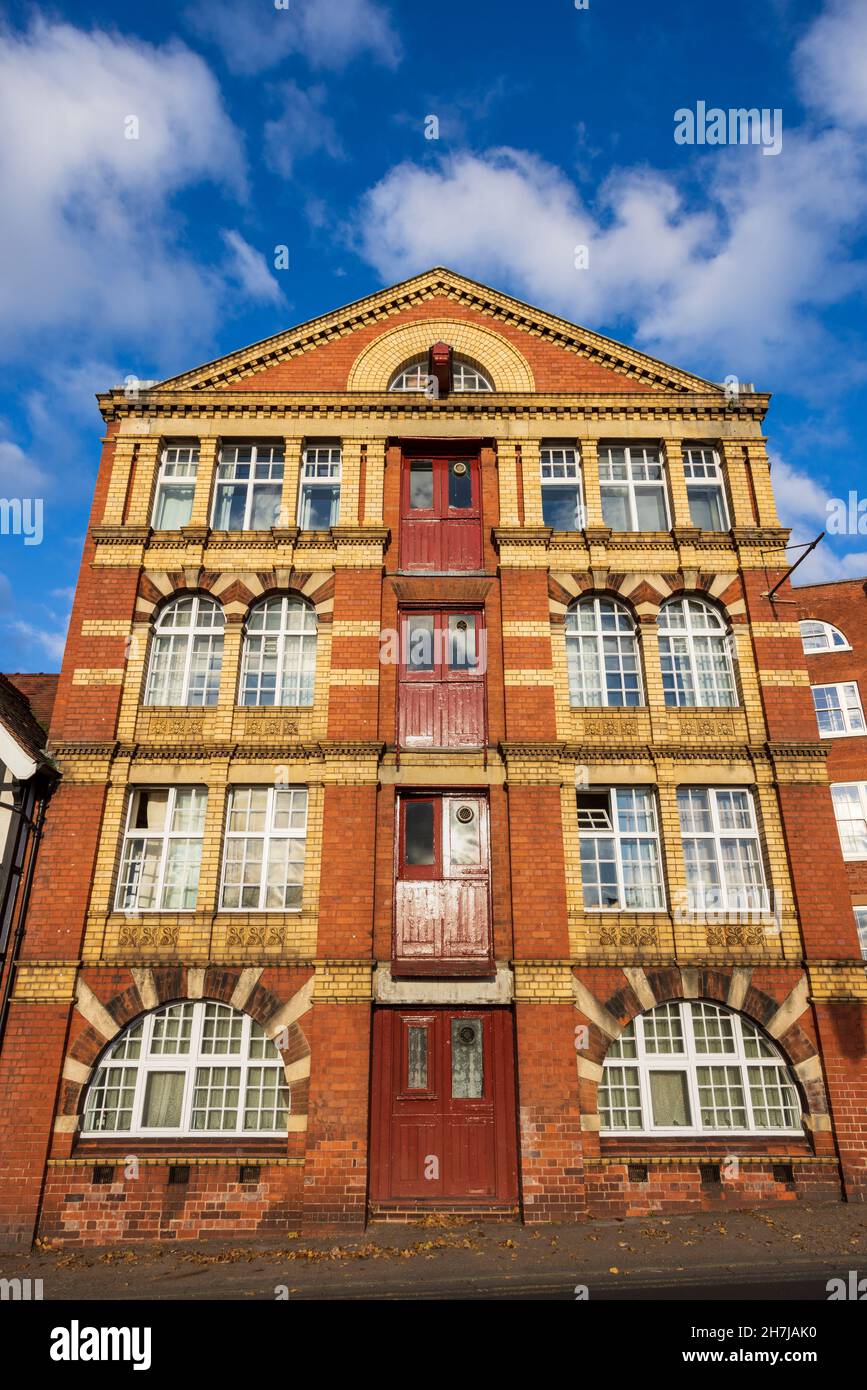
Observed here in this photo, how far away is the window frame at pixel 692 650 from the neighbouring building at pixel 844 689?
290 inches

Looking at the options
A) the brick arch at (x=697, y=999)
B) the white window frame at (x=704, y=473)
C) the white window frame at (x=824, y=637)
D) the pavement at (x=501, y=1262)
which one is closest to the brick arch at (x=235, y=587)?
the white window frame at (x=704, y=473)

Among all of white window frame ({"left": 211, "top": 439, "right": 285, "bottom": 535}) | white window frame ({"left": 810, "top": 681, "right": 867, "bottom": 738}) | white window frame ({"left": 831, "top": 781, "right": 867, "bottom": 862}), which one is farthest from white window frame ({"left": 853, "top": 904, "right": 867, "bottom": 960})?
white window frame ({"left": 211, "top": 439, "right": 285, "bottom": 535})

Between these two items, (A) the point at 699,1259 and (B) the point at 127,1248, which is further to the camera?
(B) the point at 127,1248

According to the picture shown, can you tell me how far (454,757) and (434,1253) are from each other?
23.5 feet

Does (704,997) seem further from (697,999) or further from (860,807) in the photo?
(860,807)

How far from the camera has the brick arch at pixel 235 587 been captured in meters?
15.0

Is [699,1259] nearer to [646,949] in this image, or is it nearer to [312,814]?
[646,949]

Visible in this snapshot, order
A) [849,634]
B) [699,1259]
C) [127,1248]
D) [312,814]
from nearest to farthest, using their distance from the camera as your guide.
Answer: [699,1259]
[127,1248]
[312,814]
[849,634]

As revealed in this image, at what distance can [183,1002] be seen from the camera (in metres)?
12.7

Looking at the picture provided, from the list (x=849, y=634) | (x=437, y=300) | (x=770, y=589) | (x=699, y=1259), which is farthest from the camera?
(x=849, y=634)

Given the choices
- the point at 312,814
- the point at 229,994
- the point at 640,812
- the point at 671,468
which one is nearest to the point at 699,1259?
the point at 640,812

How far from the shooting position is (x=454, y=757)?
13.9m

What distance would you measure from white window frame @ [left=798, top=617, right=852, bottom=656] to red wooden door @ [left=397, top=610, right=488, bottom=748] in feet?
40.4

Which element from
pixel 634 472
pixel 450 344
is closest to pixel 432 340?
pixel 450 344
